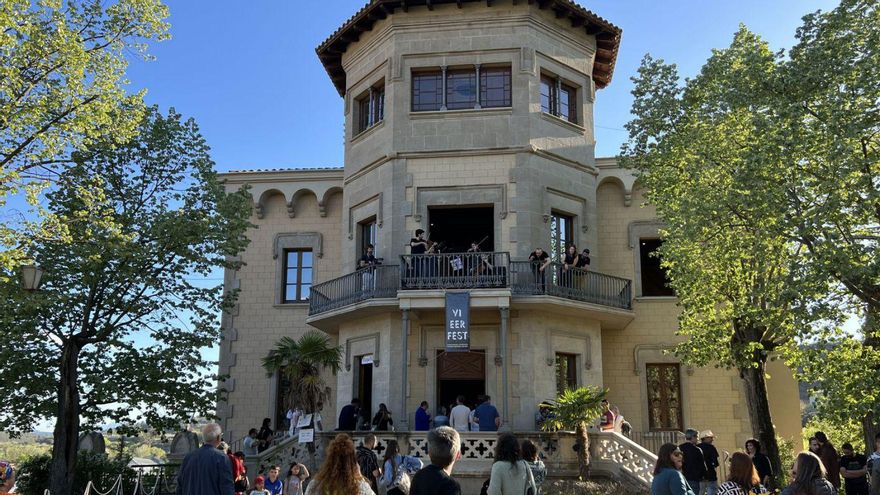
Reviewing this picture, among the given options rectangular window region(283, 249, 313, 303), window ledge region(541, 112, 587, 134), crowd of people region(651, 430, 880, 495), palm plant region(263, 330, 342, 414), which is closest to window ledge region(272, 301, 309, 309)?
rectangular window region(283, 249, 313, 303)

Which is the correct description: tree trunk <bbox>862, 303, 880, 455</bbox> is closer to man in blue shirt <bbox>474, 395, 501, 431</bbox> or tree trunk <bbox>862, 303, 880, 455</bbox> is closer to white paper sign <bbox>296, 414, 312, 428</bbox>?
man in blue shirt <bbox>474, 395, 501, 431</bbox>

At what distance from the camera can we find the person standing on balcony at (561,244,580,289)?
20487mm

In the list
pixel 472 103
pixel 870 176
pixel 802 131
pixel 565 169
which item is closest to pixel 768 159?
pixel 802 131

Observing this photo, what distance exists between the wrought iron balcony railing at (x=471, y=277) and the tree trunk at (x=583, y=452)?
4246mm

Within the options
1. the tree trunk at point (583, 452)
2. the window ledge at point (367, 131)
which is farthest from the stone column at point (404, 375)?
the window ledge at point (367, 131)

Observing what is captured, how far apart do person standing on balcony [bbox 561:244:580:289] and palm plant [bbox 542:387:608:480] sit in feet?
13.9

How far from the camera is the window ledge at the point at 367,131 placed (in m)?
22.6

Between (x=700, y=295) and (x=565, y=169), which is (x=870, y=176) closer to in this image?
(x=700, y=295)

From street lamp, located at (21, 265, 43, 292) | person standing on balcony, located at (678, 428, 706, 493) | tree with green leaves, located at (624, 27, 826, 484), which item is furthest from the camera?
tree with green leaves, located at (624, 27, 826, 484)

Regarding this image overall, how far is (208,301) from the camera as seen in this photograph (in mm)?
18672

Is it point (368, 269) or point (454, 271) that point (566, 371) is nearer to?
point (454, 271)

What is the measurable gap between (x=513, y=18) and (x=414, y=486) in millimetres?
18978

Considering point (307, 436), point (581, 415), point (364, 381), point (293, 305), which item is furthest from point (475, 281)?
point (293, 305)

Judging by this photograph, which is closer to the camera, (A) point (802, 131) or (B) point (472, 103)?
(A) point (802, 131)
